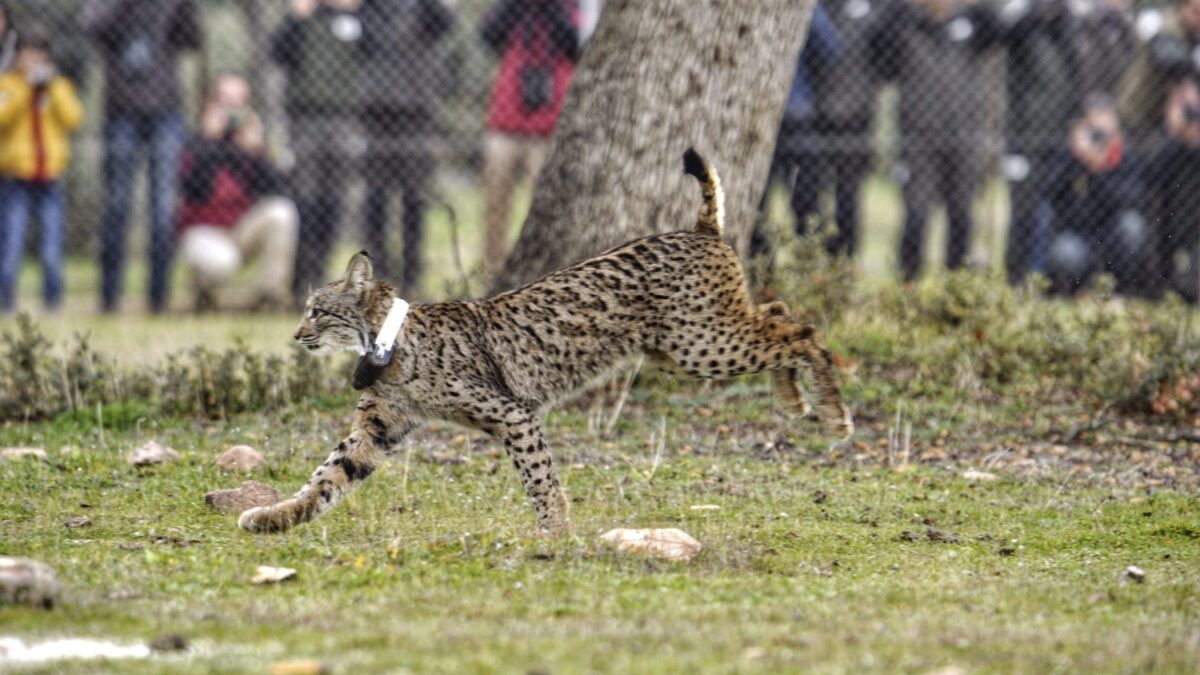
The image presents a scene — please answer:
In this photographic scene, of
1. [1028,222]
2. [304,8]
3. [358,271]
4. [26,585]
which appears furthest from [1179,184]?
[26,585]

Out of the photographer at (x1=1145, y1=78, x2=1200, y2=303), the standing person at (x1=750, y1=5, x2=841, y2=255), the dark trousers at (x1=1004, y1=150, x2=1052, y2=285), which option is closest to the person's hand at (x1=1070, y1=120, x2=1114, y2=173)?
the dark trousers at (x1=1004, y1=150, x2=1052, y2=285)

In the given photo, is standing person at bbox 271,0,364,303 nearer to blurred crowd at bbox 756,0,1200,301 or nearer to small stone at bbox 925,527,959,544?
blurred crowd at bbox 756,0,1200,301

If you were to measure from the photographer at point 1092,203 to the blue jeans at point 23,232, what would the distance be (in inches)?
314

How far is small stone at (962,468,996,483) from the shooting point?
7.97 metres

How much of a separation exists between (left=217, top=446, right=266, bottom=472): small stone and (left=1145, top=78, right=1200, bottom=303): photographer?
27.3 feet

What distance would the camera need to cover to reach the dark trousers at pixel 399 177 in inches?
558

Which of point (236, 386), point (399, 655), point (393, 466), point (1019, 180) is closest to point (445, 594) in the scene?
point (399, 655)

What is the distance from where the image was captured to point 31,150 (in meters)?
14.3

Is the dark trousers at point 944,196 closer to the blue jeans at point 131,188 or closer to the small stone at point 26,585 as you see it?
the blue jeans at point 131,188

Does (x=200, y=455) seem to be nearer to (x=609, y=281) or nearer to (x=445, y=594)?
(x=609, y=281)

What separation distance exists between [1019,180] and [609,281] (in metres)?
7.60

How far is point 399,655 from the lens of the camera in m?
4.62

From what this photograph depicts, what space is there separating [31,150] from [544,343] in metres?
8.45

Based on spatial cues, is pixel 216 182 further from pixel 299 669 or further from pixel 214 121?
pixel 299 669
